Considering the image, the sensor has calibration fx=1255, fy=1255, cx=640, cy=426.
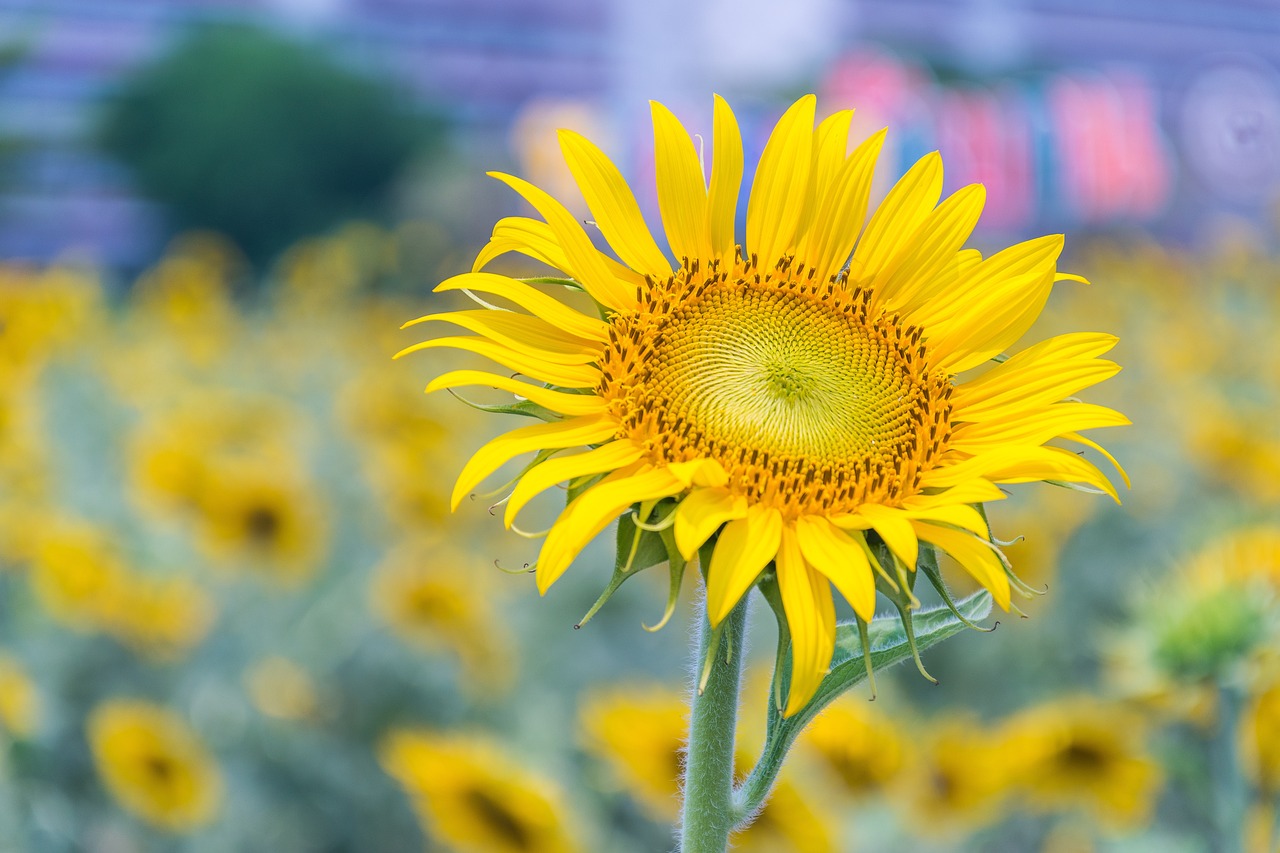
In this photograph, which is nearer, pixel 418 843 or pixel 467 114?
pixel 418 843

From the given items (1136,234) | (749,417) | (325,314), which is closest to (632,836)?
(749,417)

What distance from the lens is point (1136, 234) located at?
53.8 ft

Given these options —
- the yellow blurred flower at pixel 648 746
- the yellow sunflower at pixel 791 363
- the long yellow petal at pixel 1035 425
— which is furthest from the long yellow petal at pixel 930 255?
the yellow blurred flower at pixel 648 746

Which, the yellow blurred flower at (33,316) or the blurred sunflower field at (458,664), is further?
the yellow blurred flower at (33,316)

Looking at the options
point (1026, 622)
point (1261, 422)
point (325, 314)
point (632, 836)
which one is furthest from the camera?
point (325, 314)

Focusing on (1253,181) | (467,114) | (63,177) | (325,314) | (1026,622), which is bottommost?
(1026,622)

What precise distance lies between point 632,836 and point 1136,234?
1563 cm

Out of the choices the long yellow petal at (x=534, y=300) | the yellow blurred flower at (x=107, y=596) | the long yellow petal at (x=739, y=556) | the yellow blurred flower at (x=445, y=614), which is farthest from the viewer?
the yellow blurred flower at (x=445, y=614)

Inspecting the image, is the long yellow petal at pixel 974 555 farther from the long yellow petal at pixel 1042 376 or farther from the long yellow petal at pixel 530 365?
the long yellow petal at pixel 530 365

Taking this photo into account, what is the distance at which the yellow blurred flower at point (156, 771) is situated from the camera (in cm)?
216

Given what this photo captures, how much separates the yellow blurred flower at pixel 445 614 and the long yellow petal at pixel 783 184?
5.80 ft

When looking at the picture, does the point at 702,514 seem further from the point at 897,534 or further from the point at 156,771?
the point at 156,771

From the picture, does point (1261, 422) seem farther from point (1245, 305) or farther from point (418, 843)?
point (1245, 305)

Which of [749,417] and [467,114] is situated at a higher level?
[467,114]
